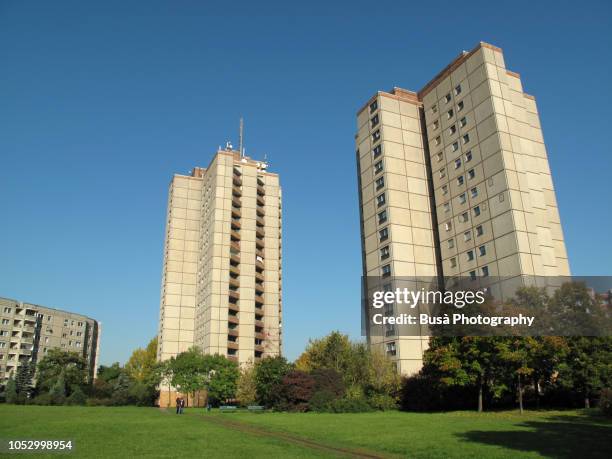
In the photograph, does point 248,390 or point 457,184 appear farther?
point 457,184

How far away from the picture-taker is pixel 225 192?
101m

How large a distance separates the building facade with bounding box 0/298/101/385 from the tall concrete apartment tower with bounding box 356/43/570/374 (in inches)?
3193

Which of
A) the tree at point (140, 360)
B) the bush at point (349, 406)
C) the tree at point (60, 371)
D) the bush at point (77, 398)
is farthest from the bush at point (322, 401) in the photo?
the tree at point (140, 360)

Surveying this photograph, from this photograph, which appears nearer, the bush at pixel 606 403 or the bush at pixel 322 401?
the bush at pixel 606 403

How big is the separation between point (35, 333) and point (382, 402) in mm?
109089

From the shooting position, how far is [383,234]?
230ft

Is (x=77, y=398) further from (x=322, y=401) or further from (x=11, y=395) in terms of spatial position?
(x=322, y=401)

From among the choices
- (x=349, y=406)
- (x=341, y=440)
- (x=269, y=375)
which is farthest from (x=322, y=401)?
(x=341, y=440)

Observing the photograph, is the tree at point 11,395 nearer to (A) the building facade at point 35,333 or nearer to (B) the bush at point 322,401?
(A) the building facade at point 35,333

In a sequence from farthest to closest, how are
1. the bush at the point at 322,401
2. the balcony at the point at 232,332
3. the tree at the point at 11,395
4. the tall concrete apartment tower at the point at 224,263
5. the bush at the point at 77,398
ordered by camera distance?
1. the tall concrete apartment tower at the point at 224,263
2. the balcony at the point at 232,332
3. the bush at the point at 77,398
4. the tree at the point at 11,395
5. the bush at the point at 322,401

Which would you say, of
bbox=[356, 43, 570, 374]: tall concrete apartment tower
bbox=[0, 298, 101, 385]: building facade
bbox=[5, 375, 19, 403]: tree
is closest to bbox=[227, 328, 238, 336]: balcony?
bbox=[356, 43, 570, 374]: tall concrete apartment tower

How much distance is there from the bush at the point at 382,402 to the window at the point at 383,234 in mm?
24696

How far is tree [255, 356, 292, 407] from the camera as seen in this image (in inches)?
2098

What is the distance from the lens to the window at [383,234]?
6944 centimetres
